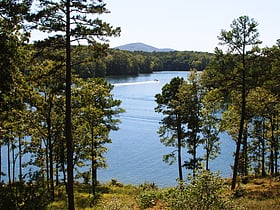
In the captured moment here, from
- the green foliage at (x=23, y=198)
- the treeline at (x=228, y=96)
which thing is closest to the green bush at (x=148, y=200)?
the treeline at (x=228, y=96)

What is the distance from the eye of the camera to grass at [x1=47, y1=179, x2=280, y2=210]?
13.9 m

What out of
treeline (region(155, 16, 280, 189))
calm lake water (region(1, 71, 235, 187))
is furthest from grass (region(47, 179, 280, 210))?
calm lake water (region(1, 71, 235, 187))

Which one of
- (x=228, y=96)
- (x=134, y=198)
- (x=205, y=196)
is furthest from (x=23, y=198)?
(x=228, y=96)

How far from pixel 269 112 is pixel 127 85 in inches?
3277

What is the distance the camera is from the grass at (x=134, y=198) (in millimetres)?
13941

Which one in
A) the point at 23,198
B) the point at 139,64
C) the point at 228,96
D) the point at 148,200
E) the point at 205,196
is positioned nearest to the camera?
the point at 205,196

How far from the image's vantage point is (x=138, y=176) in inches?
A: 1521

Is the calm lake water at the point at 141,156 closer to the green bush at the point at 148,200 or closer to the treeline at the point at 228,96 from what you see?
the treeline at the point at 228,96

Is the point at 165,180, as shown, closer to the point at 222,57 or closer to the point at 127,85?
the point at 222,57

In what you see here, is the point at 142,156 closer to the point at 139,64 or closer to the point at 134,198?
the point at 134,198

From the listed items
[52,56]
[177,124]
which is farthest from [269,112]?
[52,56]

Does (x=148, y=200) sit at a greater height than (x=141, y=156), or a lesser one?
greater

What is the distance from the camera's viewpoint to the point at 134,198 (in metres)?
22.6

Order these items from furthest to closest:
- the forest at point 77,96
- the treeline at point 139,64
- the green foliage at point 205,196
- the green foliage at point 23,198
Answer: the treeline at point 139,64
the forest at point 77,96
the green foliage at point 23,198
the green foliage at point 205,196
